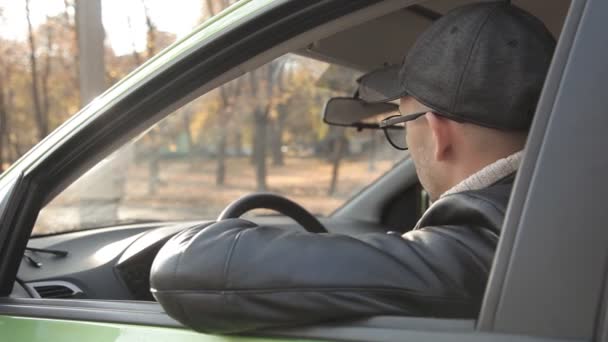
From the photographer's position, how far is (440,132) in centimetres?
155

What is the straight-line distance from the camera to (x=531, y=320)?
3.69 feet

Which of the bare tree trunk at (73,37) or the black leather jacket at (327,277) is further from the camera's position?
the bare tree trunk at (73,37)

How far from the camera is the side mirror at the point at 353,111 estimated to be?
2.78 meters

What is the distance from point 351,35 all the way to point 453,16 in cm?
63

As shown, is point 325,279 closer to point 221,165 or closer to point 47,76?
point 47,76

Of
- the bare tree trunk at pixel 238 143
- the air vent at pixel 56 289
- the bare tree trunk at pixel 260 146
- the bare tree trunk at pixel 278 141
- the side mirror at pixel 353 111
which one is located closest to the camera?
the air vent at pixel 56 289

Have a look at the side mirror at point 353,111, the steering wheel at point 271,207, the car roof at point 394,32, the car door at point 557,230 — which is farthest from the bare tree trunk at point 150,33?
the car door at point 557,230

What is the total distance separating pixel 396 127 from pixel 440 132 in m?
0.60

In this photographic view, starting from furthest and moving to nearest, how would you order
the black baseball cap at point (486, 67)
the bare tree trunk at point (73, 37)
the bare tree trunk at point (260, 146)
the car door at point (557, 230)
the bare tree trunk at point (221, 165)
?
the bare tree trunk at point (221, 165)
the bare tree trunk at point (260, 146)
the bare tree trunk at point (73, 37)
the black baseball cap at point (486, 67)
the car door at point (557, 230)

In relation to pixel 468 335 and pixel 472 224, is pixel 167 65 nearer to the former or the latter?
pixel 472 224

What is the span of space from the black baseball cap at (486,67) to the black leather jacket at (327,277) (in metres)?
0.23

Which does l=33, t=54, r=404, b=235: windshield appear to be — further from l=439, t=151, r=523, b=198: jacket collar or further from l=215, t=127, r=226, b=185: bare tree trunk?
l=439, t=151, r=523, b=198: jacket collar

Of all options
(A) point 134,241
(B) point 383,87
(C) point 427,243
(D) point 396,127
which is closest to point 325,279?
(C) point 427,243

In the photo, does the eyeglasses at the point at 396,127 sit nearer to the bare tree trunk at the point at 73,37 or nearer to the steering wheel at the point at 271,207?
the steering wheel at the point at 271,207
